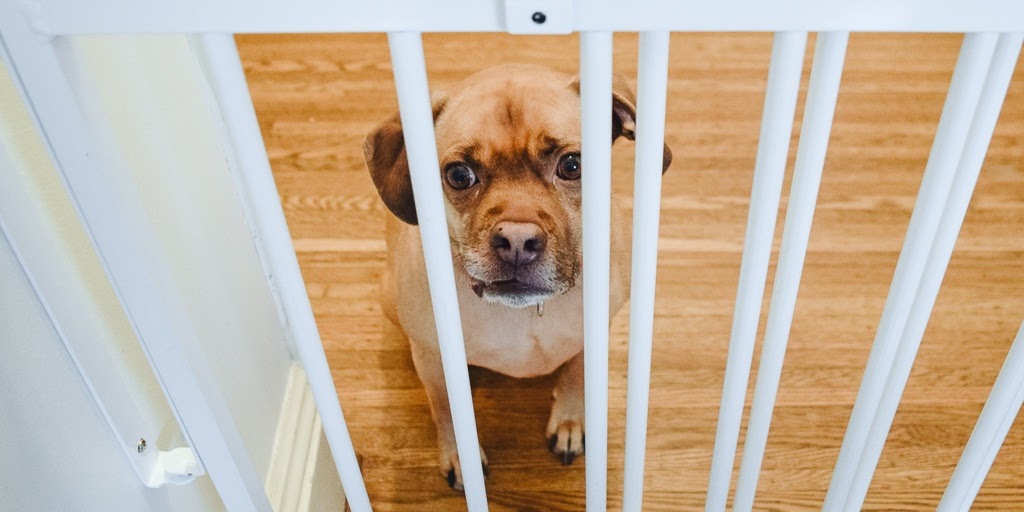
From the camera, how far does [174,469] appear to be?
0.72m

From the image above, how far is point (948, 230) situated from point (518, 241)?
39 centimetres

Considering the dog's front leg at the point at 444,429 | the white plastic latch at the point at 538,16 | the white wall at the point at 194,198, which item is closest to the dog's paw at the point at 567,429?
the dog's front leg at the point at 444,429

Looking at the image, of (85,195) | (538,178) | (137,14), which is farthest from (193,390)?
(538,178)

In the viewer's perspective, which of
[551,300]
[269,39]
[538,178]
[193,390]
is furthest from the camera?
[269,39]

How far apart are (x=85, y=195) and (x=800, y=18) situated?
450 mm

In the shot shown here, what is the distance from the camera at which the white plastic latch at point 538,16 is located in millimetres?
482

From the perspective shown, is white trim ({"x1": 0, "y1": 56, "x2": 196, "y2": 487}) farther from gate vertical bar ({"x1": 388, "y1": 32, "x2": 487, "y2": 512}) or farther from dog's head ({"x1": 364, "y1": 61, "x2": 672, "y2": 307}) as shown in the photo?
dog's head ({"x1": 364, "y1": 61, "x2": 672, "y2": 307})

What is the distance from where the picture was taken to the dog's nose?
2.77ft

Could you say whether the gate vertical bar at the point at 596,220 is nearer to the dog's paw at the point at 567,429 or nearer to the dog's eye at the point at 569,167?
the dog's eye at the point at 569,167

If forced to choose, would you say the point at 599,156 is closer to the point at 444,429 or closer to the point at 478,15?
the point at 478,15

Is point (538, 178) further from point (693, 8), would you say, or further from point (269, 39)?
point (269, 39)

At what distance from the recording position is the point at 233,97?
20.3 inches

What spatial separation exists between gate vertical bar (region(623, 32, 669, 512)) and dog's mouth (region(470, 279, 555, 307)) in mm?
218

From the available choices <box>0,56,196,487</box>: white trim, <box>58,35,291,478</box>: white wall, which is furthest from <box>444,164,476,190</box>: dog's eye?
<box>0,56,196,487</box>: white trim
